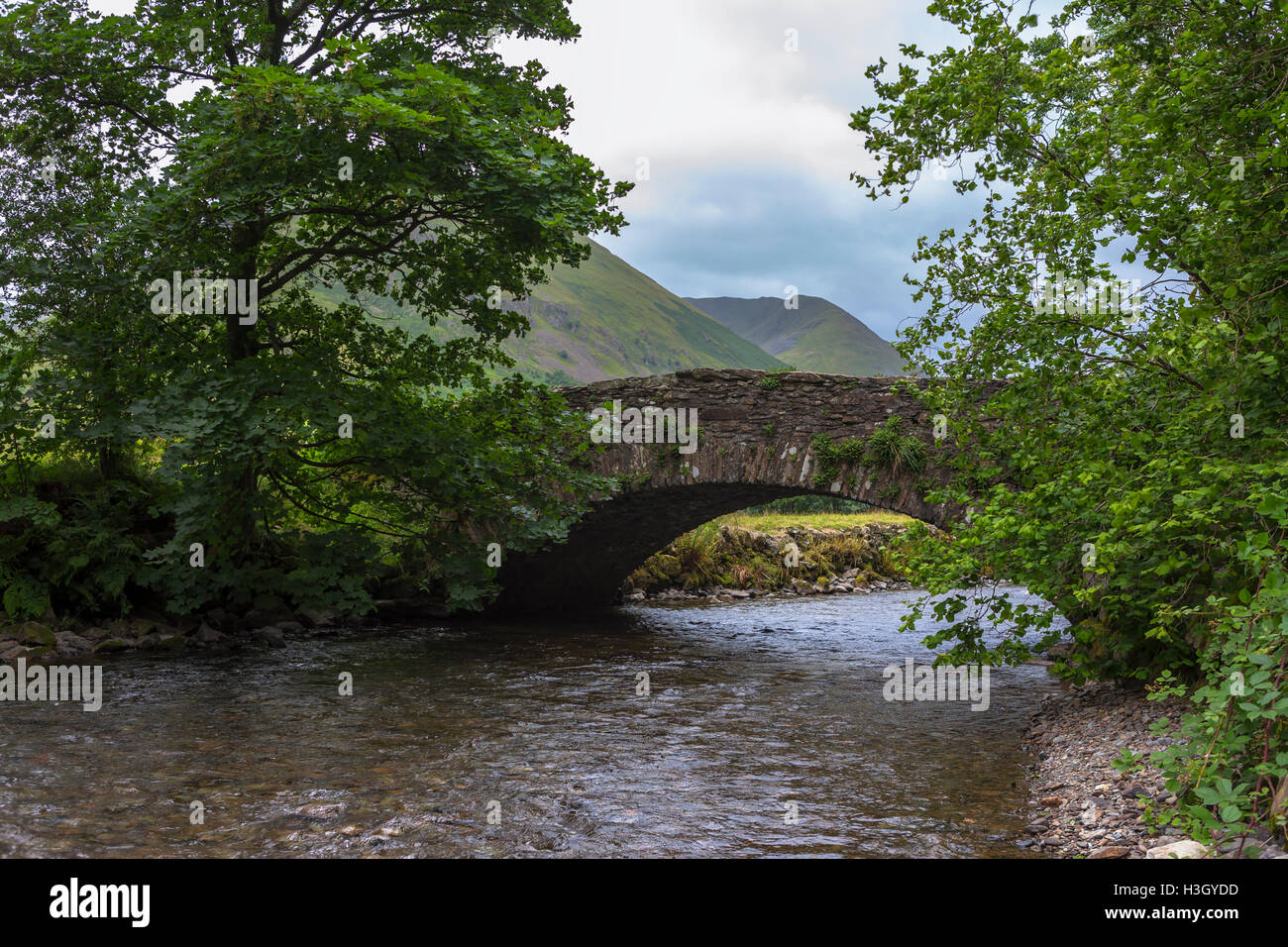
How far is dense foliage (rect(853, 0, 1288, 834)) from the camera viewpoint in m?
3.89

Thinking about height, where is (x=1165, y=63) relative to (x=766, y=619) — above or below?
above

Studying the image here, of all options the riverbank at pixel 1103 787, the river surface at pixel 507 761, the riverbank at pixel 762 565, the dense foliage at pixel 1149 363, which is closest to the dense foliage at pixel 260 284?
the river surface at pixel 507 761

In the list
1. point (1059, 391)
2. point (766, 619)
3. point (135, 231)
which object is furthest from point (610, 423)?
point (1059, 391)

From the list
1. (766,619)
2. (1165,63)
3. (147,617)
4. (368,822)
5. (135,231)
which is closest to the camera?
(368,822)

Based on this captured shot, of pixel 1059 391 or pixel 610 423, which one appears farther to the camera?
pixel 610 423

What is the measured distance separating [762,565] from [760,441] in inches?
379

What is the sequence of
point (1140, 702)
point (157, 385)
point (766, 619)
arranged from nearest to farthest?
point (1140, 702), point (157, 385), point (766, 619)

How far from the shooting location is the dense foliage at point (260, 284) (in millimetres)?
9211

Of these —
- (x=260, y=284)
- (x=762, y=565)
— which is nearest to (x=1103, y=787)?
(x=260, y=284)

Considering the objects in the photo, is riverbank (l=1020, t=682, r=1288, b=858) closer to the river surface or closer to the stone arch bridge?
the river surface

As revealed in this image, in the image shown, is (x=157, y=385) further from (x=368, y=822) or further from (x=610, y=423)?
(x=368, y=822)

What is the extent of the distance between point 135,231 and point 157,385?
2.01m

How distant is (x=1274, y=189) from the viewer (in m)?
4.39

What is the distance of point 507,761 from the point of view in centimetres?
667
